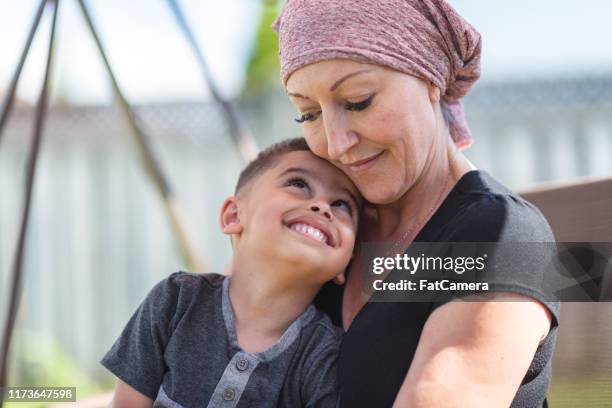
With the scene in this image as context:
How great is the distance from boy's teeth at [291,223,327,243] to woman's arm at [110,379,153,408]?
486 millimetres

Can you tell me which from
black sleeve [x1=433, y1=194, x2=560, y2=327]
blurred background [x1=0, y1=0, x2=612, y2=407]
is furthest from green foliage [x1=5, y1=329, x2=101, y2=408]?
black sleeve [x1=433, y1=194, x2=560, y2=327]

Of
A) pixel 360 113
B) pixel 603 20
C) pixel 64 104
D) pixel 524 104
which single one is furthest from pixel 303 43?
pixel 603 20

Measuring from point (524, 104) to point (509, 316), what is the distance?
442cm

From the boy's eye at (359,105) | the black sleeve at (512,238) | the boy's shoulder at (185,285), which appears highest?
the boy's eye at (359,105)

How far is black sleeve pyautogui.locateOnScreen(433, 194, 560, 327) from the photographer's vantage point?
5.00 ft

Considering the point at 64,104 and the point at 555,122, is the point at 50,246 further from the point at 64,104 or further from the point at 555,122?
the point at 555,122

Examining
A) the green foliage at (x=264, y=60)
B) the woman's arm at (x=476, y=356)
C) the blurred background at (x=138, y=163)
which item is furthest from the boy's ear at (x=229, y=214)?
the green foliage at (x=264, y=60)

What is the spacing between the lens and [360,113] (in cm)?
177

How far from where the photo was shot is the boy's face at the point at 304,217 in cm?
188

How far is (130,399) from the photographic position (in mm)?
1908

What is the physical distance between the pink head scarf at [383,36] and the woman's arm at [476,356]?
519mm

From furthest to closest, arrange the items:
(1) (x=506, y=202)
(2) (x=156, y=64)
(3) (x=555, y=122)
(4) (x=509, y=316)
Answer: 1. (2) (x=156, y=64)
2. (3) (x=555, y=122)
3. (1) (x=506, y=202)
4. (4) (x=509, y=316)

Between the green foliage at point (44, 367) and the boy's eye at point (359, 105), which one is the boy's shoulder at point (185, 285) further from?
the green foliage at point (44, 367)

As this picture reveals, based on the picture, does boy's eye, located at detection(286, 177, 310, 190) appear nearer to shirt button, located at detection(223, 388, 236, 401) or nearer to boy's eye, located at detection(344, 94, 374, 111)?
boy's eye, located at detection(344, 94, 374, 111)
